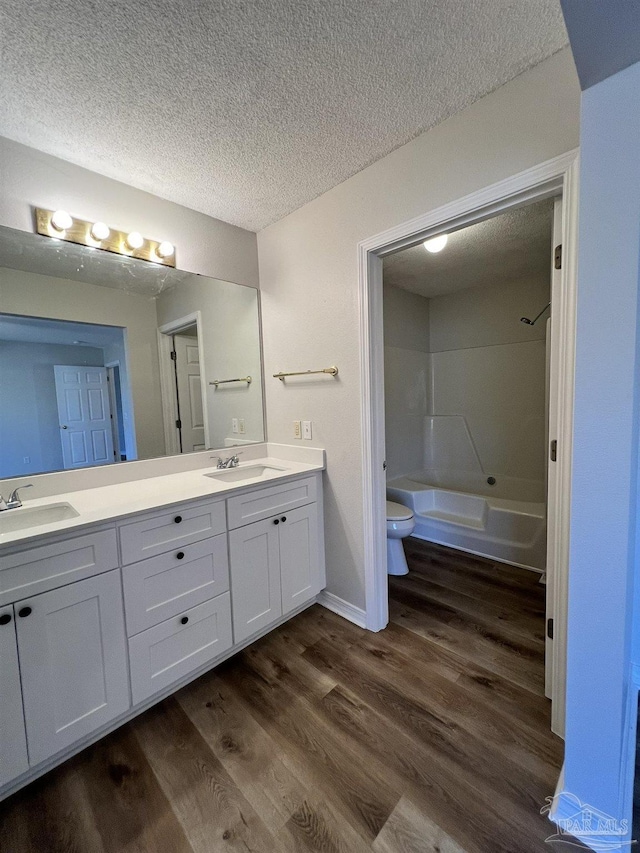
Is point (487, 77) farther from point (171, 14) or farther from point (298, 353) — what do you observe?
point (298, 353)

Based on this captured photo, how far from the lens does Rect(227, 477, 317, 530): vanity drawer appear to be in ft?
5.28

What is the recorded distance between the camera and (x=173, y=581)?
55.1 inches

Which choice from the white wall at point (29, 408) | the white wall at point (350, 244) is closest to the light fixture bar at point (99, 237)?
the white wall at point (29, 408)

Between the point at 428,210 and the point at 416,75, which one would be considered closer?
the point at 416,75

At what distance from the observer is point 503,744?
1.21 m

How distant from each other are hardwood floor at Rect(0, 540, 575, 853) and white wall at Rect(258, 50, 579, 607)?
1.74 feet

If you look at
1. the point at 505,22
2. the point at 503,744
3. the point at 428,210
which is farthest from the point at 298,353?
the point at 503,744

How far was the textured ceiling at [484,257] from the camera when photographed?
2.13 m

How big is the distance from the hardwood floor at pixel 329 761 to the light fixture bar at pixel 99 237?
2138 millimetres

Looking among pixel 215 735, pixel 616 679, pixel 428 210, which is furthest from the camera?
pixel 428 210

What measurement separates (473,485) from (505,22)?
318cm

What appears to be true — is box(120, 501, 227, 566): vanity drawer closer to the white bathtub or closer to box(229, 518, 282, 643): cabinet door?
box(229, 518, 282, 643): cabinet door

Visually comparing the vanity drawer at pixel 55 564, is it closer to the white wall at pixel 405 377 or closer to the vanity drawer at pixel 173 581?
the vanity drawer at pixel 173 581
